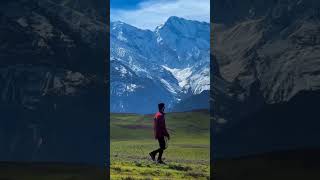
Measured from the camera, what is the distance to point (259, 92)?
22422 millimetres

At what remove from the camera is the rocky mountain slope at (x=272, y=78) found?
72.3 ft

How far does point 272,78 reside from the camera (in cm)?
2220
